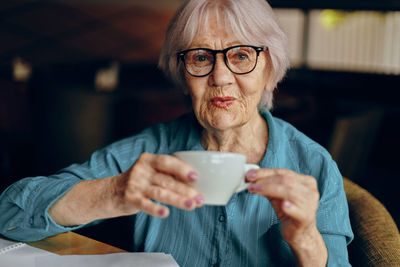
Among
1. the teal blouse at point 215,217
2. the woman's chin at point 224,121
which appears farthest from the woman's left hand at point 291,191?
the woman's chin at point 224,121

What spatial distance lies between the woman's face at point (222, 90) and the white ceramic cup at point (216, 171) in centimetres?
43

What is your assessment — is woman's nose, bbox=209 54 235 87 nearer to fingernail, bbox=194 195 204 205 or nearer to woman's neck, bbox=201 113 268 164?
woman's neck, bbox=201 113 268 164

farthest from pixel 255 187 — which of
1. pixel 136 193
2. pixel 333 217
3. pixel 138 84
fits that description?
pixel 138 84

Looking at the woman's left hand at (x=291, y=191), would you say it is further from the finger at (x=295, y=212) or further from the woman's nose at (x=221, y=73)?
the woman's nose at (x=221, y=73)

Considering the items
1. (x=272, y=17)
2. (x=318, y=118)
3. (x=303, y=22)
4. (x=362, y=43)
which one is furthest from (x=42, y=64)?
(x=272, y=17)

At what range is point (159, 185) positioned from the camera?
2.77 ft

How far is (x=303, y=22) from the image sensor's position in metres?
6.88

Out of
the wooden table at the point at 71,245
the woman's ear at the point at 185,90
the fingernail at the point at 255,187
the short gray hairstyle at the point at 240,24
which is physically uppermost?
the short gray hairstyle at the point at 240,24

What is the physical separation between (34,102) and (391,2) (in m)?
3.70

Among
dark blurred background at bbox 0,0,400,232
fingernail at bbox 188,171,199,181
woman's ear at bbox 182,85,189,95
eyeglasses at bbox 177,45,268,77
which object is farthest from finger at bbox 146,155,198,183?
dark blurred background at bbox 0,0,400,232

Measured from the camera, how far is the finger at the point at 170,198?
0.79m

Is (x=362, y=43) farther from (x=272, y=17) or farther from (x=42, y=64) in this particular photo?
(x=272, y=17)

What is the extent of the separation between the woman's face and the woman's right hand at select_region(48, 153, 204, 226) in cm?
39

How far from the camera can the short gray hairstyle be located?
1.21 m
